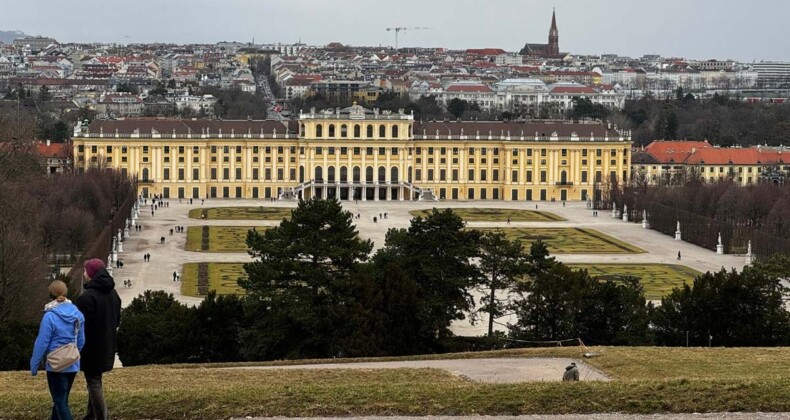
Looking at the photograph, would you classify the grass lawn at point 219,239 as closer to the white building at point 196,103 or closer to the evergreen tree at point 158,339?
the evergreen tree at point 158,339

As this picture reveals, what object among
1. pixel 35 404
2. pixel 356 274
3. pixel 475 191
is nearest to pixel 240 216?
pixel 475 191

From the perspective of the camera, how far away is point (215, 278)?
152ft

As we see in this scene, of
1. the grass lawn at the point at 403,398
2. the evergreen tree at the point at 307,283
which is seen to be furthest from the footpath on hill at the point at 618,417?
the evergreen tree at the point at 307,283

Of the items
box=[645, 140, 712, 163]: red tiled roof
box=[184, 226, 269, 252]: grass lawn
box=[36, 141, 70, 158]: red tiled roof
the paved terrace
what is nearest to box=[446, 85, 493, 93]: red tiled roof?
box=[645, 140, 712, 163]: red tiled roof

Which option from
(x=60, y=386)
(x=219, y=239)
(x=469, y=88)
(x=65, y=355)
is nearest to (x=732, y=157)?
(x=219, y=239)

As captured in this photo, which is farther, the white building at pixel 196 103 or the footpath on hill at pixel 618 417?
the white building at pixel 196 103

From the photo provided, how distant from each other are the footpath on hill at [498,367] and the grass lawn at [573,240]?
1306 inches

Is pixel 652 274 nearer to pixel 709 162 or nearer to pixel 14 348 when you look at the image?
pixel 14 348

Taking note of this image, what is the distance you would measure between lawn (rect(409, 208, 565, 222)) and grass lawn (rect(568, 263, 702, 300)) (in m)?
18.9

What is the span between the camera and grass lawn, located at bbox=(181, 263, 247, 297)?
140 ft

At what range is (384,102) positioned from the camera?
134000 millimetres

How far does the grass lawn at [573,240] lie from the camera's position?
56.8 metres

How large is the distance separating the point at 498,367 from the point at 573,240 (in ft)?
Result: 131

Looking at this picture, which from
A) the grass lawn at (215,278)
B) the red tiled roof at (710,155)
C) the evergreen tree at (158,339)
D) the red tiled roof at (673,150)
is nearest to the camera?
the evergreen tree at (158,339)
